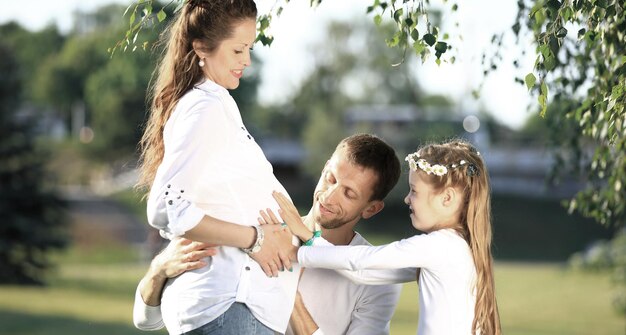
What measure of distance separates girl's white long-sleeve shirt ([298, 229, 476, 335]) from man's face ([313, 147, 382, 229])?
0.17 metres

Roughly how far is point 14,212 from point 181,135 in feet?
67.2

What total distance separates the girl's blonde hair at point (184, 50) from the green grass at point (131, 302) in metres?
12.3

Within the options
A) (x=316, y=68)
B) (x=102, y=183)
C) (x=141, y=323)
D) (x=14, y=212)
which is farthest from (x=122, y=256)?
(x=141, y=323)

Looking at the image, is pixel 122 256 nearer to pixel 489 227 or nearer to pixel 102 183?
pixel 102 183

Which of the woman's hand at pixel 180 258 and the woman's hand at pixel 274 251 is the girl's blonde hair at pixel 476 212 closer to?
the woman's hand at pixel 274 251

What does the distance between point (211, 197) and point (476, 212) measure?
898 millimetres

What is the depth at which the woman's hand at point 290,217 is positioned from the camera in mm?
3018

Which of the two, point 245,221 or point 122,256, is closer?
point 245,221

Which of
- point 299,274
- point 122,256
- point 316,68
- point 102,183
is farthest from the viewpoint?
point 316,68

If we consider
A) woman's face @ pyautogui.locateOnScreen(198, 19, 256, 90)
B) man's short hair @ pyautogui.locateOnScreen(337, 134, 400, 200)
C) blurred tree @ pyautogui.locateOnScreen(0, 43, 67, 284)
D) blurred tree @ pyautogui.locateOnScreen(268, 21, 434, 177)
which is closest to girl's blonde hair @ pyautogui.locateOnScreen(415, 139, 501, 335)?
man's short hair @ pyautogui.locateOnScreen(337, 134, 400, 200)

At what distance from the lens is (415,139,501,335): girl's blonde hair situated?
317 cm

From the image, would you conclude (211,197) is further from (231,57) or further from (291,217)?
(231,57)

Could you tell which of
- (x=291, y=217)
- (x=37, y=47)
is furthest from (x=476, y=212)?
(x=37, y=47)

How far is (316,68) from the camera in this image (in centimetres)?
4906
